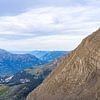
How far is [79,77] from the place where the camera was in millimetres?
148750

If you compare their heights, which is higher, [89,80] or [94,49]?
[94,49]

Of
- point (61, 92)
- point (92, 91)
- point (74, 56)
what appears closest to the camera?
point (92, 91)

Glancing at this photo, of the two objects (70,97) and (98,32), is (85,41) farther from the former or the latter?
(70,97)

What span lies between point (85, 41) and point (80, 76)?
17071 mm

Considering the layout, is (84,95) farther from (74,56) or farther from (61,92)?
(74,56)

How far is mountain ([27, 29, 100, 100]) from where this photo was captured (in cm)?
14000

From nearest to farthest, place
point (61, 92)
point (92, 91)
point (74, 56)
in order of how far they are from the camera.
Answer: point (92, 91), point (61, 92), point (74, 56)

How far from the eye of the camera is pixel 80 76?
488ft

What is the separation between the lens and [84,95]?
13688 cm

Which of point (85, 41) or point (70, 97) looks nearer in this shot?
point (70, 97)

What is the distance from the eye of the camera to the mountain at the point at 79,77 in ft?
459

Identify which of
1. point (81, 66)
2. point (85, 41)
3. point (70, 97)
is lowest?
point (70, 97)

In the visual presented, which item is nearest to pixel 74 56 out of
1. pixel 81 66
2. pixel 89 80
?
pixel 81 66

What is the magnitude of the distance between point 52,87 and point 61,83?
163 inches
